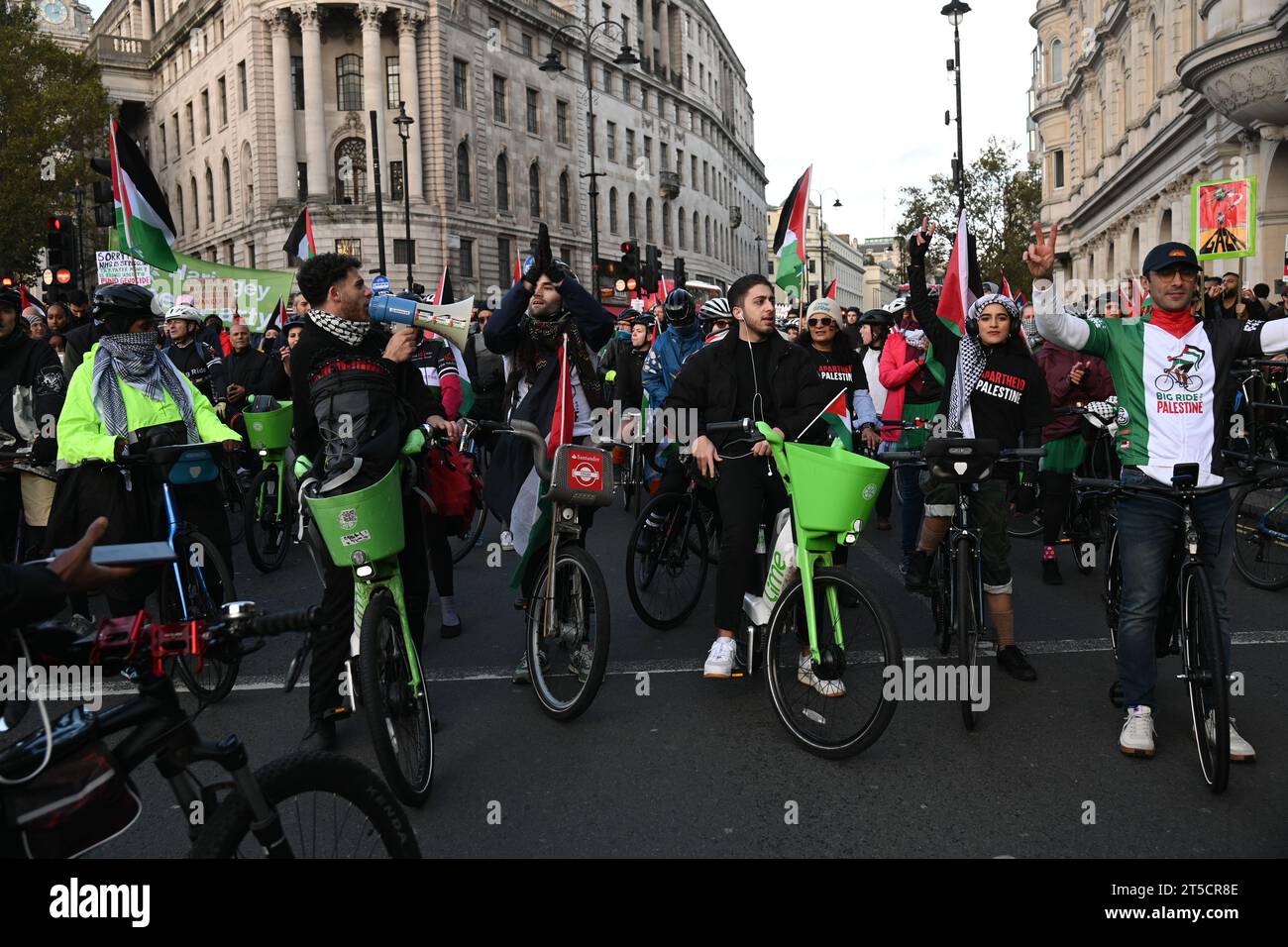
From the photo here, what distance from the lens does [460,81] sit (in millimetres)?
54656

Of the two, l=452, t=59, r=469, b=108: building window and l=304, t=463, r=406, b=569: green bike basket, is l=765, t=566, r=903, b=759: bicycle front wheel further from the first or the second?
l=452, t=59, r=469, b=108: building window

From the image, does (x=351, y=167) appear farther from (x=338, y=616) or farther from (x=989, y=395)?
(x=338, y=616)

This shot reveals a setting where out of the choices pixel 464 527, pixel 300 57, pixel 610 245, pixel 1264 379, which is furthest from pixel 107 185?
pixel 610 245

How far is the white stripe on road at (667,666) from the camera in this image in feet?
18.8

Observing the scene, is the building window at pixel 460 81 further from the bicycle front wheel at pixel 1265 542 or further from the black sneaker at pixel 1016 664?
the black sneaker at pixel 1016 664

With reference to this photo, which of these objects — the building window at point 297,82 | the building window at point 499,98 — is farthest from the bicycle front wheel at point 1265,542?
the building window at point 499,98

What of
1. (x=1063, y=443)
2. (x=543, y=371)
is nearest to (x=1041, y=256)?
(x=543, y=371)

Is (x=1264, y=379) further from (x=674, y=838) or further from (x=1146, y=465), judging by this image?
(x=674, y=838)

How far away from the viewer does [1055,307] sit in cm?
453

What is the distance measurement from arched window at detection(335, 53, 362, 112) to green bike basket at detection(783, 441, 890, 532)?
51962 millimetres

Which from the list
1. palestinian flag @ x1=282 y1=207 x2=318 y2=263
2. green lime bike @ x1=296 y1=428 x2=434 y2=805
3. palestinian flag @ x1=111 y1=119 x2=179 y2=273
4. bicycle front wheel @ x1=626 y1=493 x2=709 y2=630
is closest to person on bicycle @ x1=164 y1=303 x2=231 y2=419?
palestinian flag @ x1=111 y1=119 x2=179 y2=273

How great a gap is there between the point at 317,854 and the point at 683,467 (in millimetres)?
4751

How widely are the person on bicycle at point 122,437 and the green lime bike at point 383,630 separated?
1.59 m

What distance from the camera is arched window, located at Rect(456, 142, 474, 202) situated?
5419 cm
